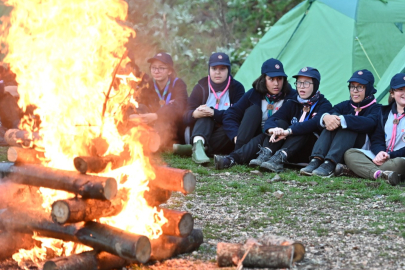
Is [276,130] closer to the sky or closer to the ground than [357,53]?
closer to the ground

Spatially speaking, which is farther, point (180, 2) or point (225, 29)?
point (225, 29)

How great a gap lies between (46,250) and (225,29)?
14.0 meters

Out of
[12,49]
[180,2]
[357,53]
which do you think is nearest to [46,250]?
[12,49]

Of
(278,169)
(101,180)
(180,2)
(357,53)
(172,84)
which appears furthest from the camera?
(180,2)

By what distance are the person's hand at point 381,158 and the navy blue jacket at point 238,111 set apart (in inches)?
76.8

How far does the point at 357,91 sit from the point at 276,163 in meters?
1.40

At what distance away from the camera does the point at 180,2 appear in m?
16.1

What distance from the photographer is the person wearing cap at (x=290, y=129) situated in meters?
7.24

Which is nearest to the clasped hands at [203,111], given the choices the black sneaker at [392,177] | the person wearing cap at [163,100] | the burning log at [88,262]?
the person wearing cap at [163,100]

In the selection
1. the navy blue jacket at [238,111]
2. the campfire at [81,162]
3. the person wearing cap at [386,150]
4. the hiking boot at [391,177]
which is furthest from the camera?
the navy blue jacket at [238,111]

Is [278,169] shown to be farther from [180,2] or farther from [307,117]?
[180,2]

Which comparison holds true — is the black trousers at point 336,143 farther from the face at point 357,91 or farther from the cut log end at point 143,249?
the cut log end at point 143,249

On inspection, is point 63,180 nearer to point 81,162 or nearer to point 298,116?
point 81,162

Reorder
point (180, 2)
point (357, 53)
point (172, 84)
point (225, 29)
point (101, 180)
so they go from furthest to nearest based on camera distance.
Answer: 1. point (225, 29)
2. point (180, 2)
3. point (357, 53)
4. point (172, 84)
5. point (101, 180)
